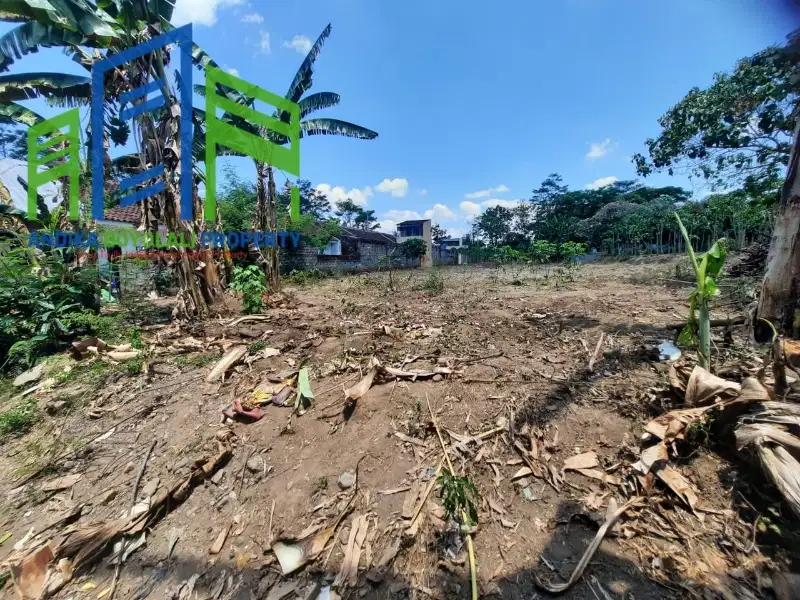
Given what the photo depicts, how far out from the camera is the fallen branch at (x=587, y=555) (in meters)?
1.40

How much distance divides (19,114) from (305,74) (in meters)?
6.83

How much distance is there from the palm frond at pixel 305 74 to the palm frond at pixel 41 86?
4247mm

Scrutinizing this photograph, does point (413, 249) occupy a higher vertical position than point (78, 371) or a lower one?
higher

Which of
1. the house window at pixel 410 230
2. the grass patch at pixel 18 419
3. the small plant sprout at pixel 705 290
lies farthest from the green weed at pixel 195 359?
the house window at pixel 410 230

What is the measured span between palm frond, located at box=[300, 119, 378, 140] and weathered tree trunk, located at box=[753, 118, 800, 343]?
8.50 metres

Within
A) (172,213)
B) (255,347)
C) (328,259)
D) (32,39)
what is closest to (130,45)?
(32,39)

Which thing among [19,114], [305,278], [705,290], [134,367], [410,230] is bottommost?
[134,367]

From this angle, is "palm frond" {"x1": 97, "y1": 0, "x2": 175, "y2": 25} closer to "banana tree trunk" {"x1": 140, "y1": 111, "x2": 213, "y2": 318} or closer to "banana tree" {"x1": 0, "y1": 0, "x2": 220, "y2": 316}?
"banana tree" {"x1": 0, "y1": 0, "x2": 220, "y2": 316}

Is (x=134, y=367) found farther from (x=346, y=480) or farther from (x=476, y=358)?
(x=476, y=358)

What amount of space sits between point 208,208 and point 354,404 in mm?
7966

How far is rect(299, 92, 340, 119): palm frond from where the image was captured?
8.58 meters

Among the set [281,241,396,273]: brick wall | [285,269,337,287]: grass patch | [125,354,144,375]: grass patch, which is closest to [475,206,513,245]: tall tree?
[281,241,396,273]: brick wall

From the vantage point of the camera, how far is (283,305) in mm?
6703

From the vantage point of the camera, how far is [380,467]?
7.14 ft
